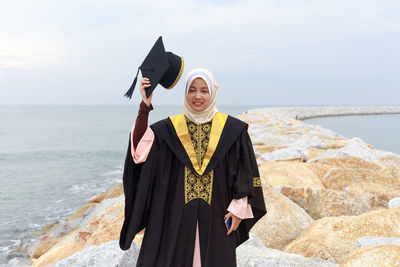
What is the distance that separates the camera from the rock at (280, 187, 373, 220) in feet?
17.0

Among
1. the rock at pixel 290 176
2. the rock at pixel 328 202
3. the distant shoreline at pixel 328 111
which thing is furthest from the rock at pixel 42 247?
the distant shoreline at pixel 328 111

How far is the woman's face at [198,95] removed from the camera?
2270mm

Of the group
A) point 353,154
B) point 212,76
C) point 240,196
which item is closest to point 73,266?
point 240,196

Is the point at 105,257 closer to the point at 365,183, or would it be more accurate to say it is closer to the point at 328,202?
the point at 328,202

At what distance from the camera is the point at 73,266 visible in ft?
11.3

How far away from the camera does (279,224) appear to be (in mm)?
4410

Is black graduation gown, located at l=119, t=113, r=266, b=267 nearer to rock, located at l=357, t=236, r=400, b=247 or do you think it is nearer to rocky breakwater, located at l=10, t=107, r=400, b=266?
rocky breakwater, located at l=10, t=107, r=400, b=266

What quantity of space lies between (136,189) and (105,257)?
54.6 inches

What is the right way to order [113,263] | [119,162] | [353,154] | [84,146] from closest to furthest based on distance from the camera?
[113,263]
[353,154]
[119,162]
[84,146]

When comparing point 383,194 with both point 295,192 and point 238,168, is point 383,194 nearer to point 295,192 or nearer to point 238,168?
point 295,192

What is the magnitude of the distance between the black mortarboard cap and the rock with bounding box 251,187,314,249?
2.66m

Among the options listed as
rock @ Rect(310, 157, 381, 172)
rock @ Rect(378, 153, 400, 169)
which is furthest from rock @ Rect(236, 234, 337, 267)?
rock @ Rect(378, 153, 400, 169)

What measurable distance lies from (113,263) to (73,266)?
1.62ft

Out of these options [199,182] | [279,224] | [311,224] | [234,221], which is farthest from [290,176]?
[199,182]
